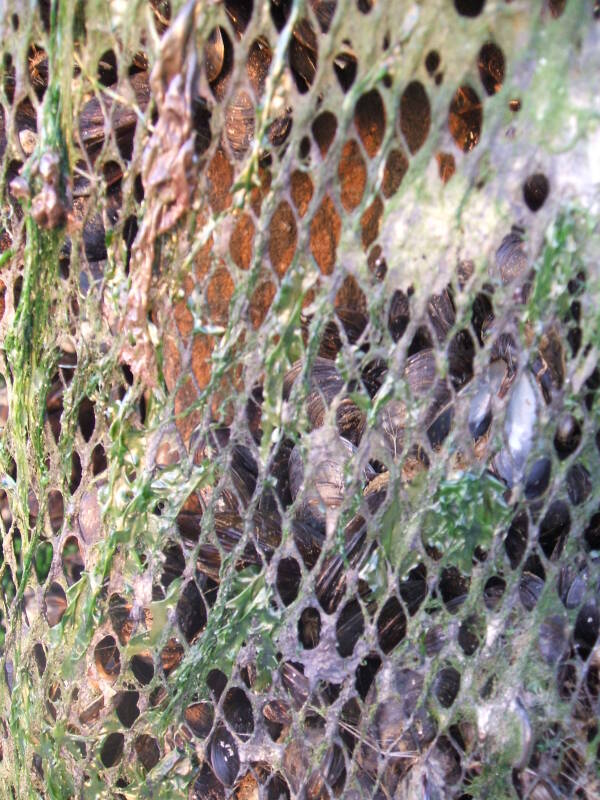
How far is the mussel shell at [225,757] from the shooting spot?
568mm

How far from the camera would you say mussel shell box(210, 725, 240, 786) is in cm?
57

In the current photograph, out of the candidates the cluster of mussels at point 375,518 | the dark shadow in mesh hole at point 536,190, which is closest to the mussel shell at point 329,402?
the cluster of mussels at point 375,518

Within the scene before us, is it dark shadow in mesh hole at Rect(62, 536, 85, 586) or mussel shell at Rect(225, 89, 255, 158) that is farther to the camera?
dark shadow in mesh hole at Rect(62, 536, 85, 586)

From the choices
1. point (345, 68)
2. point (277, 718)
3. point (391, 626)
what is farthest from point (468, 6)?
point (277, 718)

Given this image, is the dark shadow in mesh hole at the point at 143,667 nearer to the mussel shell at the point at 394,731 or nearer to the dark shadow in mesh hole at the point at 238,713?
the dark shadow in mesh hole at the point at 238,713

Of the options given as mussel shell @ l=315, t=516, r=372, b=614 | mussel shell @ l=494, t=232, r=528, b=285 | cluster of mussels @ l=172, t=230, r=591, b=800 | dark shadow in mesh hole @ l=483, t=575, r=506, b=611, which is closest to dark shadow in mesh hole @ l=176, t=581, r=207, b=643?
cluster of mussels @ l=172, t=230, r=591, b=800

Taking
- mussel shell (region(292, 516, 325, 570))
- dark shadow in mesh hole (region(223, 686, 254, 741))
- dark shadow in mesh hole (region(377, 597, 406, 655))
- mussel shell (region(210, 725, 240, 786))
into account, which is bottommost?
mussel shell (region(210, 725, 240, 786))

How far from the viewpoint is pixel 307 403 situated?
50 centimetres

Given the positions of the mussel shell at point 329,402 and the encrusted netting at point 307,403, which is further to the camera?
the mussel shell at point 329,402

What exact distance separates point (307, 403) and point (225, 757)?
32 cm

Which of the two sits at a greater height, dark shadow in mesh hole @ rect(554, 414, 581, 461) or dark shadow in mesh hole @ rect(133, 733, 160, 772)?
dark shadow in mesh hole @ rect(554, 414, 581, 461)

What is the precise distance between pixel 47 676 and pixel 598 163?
53 centimetres

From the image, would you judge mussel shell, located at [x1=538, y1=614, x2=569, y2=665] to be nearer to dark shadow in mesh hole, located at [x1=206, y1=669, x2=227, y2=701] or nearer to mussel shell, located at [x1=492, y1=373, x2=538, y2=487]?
mussel shell, located at [x1=492, y1=373, x2=538, y2=487]

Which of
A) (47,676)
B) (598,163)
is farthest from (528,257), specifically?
(47,676)
